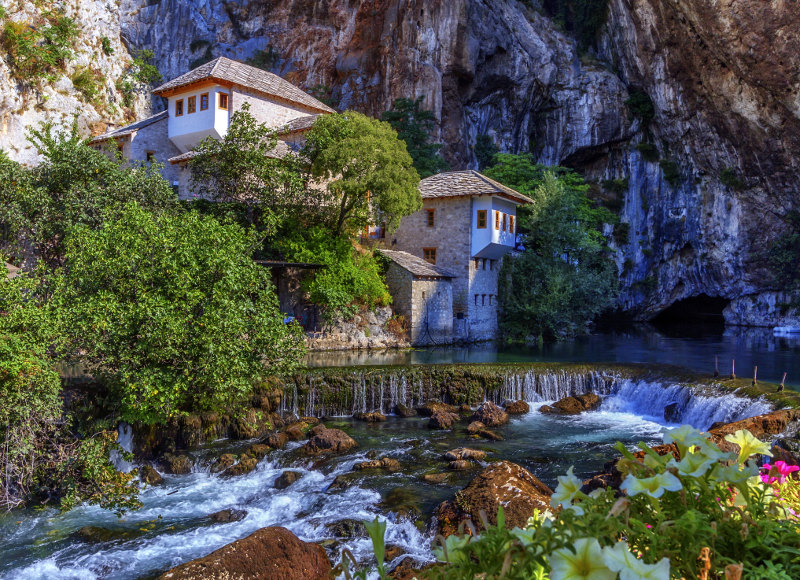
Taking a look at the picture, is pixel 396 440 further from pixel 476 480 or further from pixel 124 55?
pixel 124 55

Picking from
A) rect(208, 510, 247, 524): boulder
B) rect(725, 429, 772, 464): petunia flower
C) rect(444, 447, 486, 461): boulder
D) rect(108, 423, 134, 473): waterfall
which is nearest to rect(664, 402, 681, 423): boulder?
rect(444, 447, 486, 461): boulder

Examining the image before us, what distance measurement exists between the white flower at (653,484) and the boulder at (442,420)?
1421cm

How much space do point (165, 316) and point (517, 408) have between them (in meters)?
10.4

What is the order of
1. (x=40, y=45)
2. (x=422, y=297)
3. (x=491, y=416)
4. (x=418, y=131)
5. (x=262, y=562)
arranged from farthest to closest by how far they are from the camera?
(x=418, y=131) → (x=40, y=45) → (x=422, y=297) → (x=491, y=416) → (x=262, y=562)

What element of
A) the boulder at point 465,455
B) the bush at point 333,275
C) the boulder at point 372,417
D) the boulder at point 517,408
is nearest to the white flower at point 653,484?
the boulder at point 465,455

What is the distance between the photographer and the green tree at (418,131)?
39.5 meters

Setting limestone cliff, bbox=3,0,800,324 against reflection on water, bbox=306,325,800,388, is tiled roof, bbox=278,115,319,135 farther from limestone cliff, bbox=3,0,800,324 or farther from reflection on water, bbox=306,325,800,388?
limestone cliff, bbox=3,0,800,324

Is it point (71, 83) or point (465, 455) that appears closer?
point (465, 455)

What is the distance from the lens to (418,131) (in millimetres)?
40938

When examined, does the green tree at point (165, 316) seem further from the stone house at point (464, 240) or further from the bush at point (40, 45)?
the bush at point (40, 45)

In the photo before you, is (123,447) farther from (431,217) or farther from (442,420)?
(431,217)

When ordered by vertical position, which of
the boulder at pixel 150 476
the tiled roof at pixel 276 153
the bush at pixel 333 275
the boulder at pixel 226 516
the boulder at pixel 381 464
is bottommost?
the boulder at pixel 226 516

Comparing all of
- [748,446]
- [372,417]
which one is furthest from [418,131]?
[748,446]

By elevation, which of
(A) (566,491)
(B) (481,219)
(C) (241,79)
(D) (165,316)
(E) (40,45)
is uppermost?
(E) (40,45)
